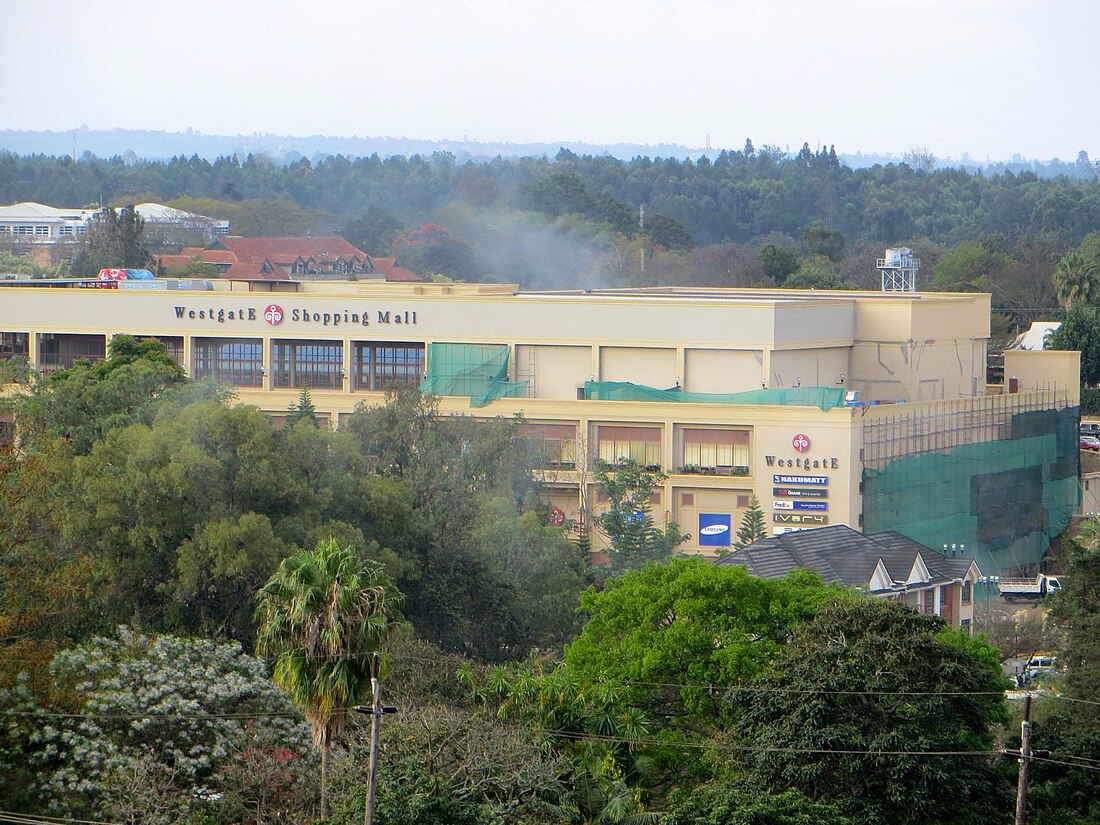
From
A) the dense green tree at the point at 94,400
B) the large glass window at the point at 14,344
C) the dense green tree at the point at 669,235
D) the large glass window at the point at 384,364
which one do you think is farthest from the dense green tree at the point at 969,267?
the dense green tree at the point at 94,400

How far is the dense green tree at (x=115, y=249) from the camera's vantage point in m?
130

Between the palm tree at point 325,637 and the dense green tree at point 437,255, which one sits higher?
the dense green tree at point 437,255

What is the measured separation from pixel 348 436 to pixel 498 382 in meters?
21.3

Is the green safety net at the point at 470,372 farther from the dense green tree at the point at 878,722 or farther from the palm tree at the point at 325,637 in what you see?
the palm tree at the point at 325,637

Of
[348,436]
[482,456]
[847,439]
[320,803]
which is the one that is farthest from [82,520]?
[847,439]

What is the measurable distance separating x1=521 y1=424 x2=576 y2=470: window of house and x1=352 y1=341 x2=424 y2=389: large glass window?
25.0ft

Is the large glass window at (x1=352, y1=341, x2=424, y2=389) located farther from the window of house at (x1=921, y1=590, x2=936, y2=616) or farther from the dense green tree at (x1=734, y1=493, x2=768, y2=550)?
the window of house at (x1=921, y1=590, x2=936, y2=616)

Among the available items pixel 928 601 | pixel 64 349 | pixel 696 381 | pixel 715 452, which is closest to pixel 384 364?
pixel 696 381

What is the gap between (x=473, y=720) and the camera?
3247cm

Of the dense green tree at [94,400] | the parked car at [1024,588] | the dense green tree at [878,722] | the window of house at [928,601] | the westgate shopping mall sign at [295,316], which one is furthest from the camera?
the westgate shopping mall sign at [295,316]

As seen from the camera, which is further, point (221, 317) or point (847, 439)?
point (221, 317)

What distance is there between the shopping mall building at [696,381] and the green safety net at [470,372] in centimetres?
9

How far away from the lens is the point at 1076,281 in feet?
408

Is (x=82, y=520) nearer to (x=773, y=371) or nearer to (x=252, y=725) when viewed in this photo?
(x=252, y=725)
